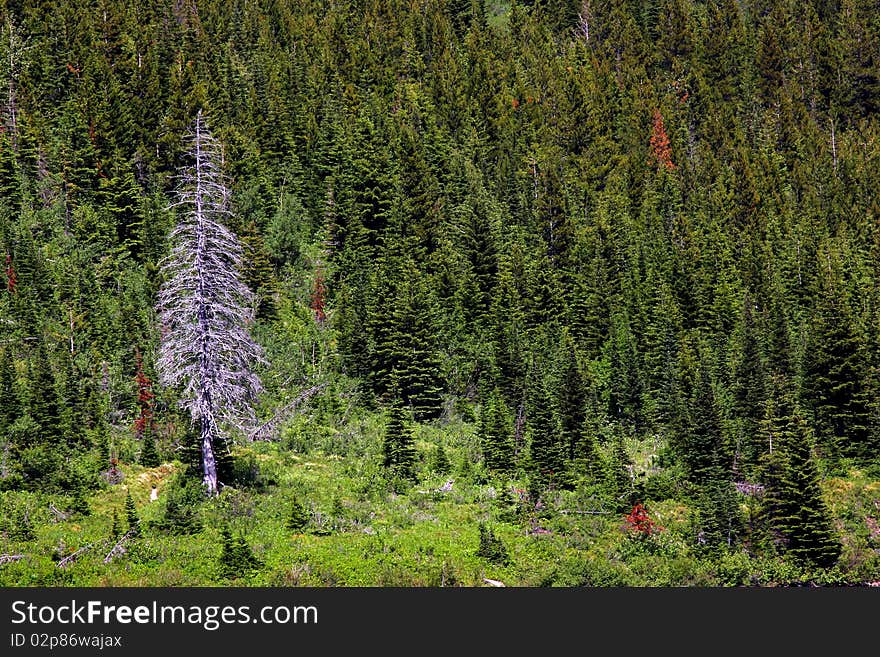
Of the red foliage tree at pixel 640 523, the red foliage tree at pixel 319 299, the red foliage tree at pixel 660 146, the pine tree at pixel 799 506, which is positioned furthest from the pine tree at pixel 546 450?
the red foliage tree at pixel 660 146

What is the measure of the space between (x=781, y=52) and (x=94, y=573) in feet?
268

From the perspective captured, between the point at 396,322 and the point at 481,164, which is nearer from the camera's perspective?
the point at 396,322

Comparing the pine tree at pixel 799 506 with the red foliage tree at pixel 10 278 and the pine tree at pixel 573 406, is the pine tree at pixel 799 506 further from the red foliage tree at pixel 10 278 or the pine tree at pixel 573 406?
the red foliage tree at pixel 10 278

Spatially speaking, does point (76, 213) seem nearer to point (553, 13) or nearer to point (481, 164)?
point (481, 164)

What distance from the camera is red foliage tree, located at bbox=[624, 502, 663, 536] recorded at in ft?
96.0

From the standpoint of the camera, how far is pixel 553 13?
3472 inches

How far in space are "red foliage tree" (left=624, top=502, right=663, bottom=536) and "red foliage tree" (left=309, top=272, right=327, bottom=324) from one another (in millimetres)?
23000

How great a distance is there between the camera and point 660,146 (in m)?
70.1

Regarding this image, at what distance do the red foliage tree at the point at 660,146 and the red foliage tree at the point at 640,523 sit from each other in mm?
41682

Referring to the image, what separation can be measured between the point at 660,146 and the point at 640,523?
155ft

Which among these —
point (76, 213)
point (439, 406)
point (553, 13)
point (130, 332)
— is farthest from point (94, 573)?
point (553, 13)

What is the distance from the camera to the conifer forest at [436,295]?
27562 mm

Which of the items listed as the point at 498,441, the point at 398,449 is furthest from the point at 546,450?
the point at 398,449

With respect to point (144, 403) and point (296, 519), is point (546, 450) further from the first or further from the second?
point (144, 403)
